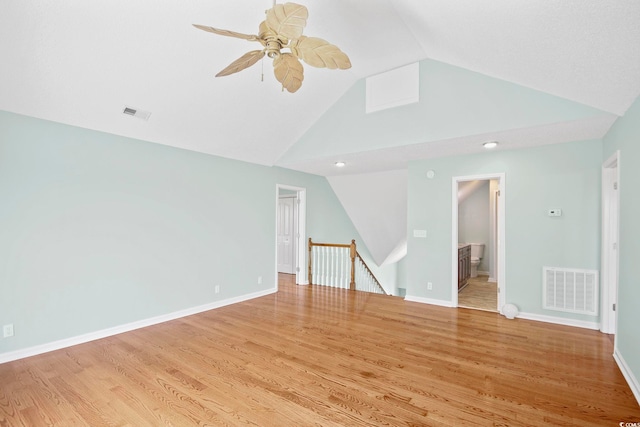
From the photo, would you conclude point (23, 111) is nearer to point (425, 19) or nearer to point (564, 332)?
point (425, 19)

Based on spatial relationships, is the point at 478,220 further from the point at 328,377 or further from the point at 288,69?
the point at 288,69

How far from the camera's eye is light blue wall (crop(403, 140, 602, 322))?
3.92 m

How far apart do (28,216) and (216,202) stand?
2.24 meters

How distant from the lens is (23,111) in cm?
304

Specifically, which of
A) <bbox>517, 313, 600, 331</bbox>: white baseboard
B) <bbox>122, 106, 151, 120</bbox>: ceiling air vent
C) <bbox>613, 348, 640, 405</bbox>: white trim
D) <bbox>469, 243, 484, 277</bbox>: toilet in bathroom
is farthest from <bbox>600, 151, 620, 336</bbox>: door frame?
<bbox>122, 106, 151, 120</bbox>: ceiling air vent

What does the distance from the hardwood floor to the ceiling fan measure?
2.47 meters

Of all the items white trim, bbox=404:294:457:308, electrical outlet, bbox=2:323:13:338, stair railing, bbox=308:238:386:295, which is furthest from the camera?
stair railing, bbox=308:238:386:295

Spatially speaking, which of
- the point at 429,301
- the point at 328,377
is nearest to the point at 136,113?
the point at 328,377

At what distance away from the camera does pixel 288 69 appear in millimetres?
2104

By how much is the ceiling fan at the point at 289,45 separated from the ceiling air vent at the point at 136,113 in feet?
6.38

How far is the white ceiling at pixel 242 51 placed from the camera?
2.24 m

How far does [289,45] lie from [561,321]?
4770 millimetres

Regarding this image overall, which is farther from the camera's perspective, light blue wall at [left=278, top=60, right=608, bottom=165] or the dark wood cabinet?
the dark wood cabinet

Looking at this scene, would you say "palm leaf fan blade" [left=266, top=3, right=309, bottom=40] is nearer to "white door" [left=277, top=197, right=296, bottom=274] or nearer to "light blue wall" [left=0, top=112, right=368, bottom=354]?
"light blue wall" [left=0, top=112, right=368, bottom=354]
